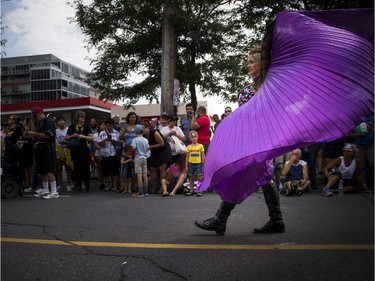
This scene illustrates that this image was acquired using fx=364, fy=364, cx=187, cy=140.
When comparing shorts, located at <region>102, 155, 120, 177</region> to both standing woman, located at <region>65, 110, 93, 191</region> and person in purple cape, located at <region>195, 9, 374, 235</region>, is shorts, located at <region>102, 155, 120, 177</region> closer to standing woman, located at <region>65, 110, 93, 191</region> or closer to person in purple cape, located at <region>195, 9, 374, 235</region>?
standing woman, located at <region>65, 110, 93, 191</region>

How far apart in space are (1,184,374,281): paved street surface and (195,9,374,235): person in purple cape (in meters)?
0.69

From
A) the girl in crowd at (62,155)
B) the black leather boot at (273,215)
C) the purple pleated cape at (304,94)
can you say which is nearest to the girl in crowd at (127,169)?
the girl in crowd at (62,155)

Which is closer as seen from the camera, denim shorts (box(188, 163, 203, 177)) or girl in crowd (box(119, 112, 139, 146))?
denim shorts (box(188, 163, 203, 177))

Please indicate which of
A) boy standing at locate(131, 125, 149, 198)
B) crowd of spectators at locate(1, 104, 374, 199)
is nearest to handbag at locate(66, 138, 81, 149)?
crowd of spectators at locate(1, 104, 374, 199)

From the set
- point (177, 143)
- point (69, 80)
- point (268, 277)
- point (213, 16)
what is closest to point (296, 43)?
point (268, 277)

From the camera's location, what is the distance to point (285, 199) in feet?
20.9

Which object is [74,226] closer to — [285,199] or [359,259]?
[359,259]

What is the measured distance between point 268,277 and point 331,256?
2.31 feet

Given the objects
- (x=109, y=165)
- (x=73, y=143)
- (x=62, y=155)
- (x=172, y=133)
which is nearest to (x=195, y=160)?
(x=172, y=133)

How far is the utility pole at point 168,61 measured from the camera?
1029 centimetres

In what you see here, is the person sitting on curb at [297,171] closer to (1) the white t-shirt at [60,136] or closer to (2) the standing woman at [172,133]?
(2) the standing woman at [172,133]

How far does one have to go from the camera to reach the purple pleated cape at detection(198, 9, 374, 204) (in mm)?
2141

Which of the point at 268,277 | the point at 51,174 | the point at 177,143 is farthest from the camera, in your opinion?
the point at 177,143

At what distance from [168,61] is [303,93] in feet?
27.9
